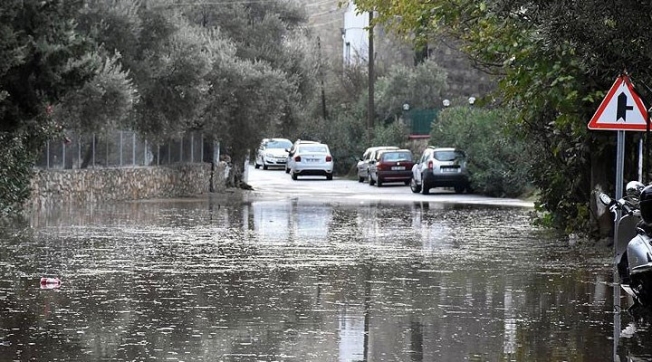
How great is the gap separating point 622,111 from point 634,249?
4.20m

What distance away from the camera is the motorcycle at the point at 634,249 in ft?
34.1

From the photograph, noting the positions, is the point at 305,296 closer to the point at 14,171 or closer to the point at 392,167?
the point at 14,171

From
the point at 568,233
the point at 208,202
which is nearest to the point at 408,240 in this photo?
the point at 568,233

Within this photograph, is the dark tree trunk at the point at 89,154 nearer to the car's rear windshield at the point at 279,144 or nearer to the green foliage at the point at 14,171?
the green foliage at the point at 14,171

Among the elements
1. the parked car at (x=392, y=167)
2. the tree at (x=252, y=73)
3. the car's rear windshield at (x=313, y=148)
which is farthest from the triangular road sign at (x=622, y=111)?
the car's rear windshield at (x=313, y=148)

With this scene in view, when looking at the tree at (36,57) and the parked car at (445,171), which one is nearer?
the tree at (36,57)

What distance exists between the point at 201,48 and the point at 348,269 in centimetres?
2202

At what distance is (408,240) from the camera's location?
20.4m

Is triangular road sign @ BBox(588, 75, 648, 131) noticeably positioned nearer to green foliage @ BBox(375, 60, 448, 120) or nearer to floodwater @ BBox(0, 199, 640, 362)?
floodwater @ BBox(0, 199, 640, 362)

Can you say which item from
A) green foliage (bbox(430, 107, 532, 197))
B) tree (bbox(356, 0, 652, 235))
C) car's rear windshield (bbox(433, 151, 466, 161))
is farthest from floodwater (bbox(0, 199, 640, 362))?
car's rear windshield (bbox(433, 151, 466, 161))

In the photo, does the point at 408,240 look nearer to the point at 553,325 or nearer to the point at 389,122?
the point at 553,325

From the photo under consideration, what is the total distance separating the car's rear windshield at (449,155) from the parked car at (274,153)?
2574cm

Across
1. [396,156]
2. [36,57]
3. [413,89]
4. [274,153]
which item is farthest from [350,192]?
[36,57]

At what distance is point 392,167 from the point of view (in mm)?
51500
